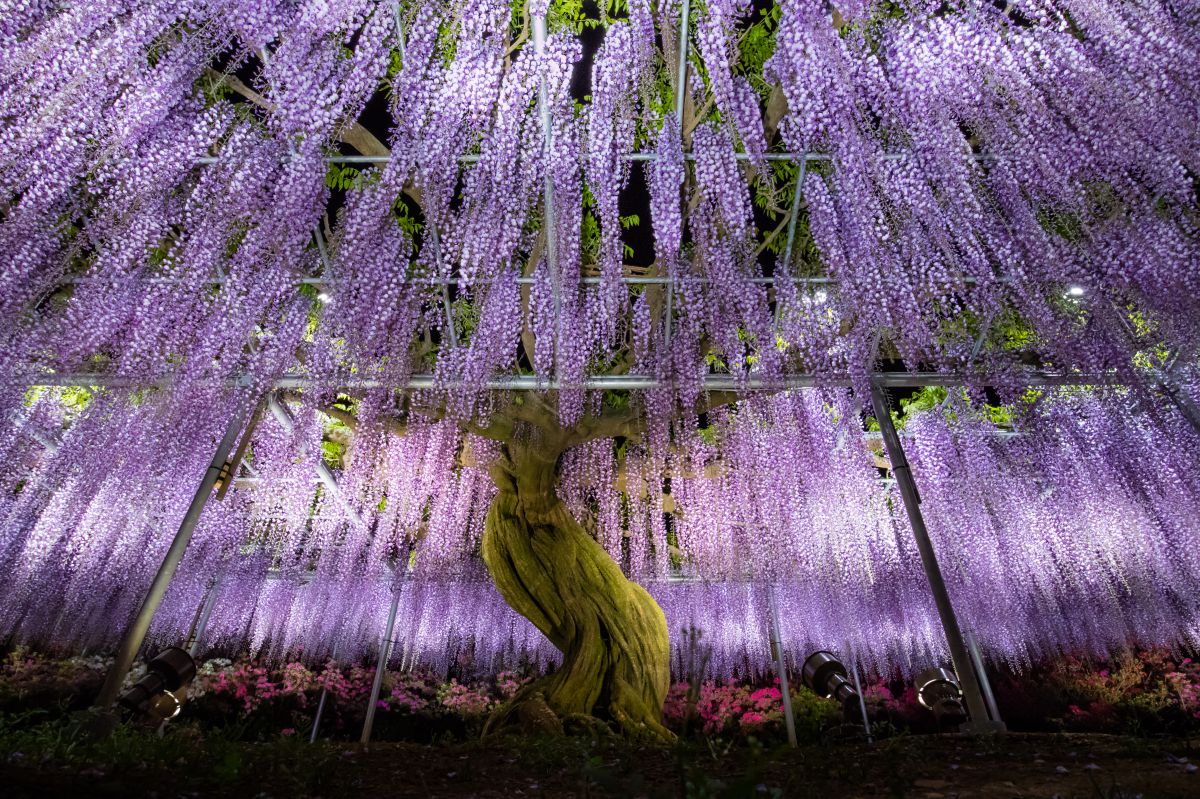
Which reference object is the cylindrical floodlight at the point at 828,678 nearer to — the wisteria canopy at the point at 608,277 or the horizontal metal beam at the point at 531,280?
the wisteria canopy at the point at 608,277

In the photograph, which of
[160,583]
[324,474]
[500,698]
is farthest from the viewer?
[500,698]

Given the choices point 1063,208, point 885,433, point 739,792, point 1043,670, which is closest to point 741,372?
point 885,433

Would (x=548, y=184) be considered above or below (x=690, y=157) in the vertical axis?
below

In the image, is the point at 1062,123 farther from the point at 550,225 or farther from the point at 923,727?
the point at 923,727

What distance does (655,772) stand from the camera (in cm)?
336

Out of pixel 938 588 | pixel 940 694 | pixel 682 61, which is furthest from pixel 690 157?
pixel 940 694

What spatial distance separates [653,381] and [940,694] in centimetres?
455

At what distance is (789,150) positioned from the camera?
4.34 meters

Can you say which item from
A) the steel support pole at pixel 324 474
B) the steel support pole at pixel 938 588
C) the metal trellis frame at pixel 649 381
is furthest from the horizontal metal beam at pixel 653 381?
the steel support pole at pixel 324 474

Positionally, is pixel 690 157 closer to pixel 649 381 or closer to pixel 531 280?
pixel 531 280

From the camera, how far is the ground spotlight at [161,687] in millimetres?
5816

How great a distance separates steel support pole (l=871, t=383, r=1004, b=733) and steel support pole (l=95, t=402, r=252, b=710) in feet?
16.6

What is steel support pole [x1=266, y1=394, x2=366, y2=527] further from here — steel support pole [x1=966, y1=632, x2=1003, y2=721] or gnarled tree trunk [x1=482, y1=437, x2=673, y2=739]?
steel support pole [x1=966, y1=632, x2=1003, y2=721]

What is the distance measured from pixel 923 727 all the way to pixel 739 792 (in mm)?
12453
